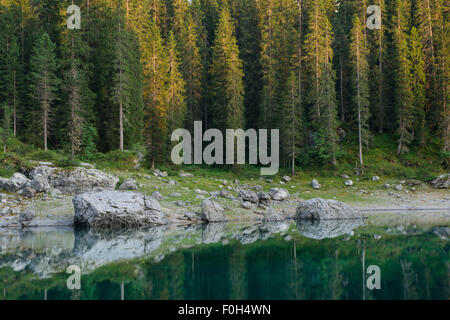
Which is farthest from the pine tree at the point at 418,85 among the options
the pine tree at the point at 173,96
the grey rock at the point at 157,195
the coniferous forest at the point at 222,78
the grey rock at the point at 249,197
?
the grey rock at the point at 157,195

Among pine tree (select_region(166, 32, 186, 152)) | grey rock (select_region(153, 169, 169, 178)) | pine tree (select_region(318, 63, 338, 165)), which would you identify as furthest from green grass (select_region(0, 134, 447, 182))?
pine tree (select_region(166, 32, 186, 152))

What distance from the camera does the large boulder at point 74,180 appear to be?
2644cm

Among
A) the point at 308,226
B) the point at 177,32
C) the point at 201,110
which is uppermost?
the point at 177,32

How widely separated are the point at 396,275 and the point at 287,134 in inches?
1255

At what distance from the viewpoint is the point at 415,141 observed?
45500mm

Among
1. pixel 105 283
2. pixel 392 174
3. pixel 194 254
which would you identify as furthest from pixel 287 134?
pixel 105 283

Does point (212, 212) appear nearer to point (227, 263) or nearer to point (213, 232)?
point (213, 232)

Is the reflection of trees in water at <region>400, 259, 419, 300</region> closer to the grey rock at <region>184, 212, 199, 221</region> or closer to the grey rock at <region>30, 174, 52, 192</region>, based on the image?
the grey rock at <region>184, 212, 199, 221</region>

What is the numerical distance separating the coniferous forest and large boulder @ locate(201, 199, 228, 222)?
13484mm

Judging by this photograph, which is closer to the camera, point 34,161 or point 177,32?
point 34,161

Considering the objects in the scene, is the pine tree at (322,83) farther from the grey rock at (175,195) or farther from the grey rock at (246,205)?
the grey rock at (175,195)

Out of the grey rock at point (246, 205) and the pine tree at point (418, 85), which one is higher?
the pine tree at point (418, 85)

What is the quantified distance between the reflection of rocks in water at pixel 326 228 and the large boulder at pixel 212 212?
532 centimetres

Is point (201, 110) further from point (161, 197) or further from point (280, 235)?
point (280, 235)
